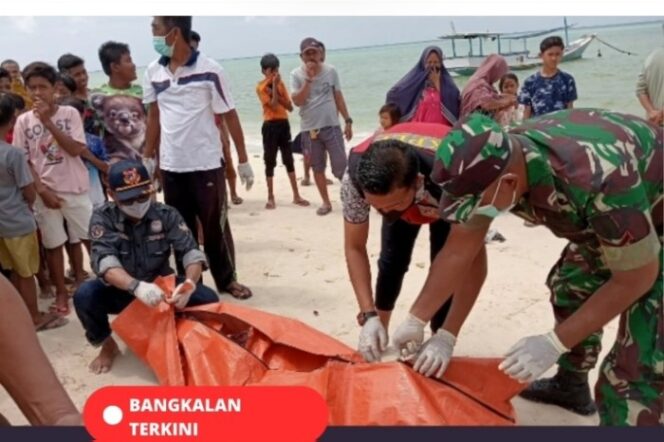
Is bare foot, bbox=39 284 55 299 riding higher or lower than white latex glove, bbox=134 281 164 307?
lower

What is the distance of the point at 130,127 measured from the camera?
3.00m

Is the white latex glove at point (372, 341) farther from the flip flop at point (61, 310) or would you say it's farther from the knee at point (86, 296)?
the flip flop at point (61, 310)

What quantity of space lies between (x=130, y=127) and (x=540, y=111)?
219 centimetres

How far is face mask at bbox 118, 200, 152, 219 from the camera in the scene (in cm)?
219

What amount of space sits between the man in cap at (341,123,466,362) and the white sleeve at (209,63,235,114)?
38.1 inches

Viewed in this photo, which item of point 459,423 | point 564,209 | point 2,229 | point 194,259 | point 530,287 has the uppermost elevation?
point 564,209

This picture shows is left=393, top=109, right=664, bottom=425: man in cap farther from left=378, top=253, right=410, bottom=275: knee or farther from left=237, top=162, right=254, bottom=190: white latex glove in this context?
left=237, top=162, right=254, bottom=190: white latex glove

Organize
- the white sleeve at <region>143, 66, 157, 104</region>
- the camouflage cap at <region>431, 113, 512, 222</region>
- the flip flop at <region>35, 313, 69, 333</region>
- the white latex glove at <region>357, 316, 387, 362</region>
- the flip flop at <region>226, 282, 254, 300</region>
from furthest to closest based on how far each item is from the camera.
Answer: the flip flop at <region>226, 282, 254, 300</region>
the white sleeve at <region>143, 66, 157, 104</region>
the flip flop at <region>35, 313, 69, 333</region>
the white latex glove at <region>357, 316, 387, 362</region>
the camouflage cap at <region>431, 113, 512, 222</region>

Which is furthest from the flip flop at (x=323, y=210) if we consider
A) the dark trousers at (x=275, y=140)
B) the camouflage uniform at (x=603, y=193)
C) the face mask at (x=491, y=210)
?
the face mask at (x=491, y=210)

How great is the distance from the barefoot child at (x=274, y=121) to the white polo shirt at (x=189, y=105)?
5.62ft

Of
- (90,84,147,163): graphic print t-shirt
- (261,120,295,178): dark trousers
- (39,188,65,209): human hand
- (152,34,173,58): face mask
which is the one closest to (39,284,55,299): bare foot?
(39,188,65,209): human hand

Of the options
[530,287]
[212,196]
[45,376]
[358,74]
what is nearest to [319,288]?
[212,196]

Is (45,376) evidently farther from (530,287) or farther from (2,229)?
(530,287)

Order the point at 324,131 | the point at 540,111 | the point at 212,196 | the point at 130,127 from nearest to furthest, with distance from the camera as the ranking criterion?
the point at 212,196 < the point at 130,127 < the point at 540,111 < the point at 324,131
